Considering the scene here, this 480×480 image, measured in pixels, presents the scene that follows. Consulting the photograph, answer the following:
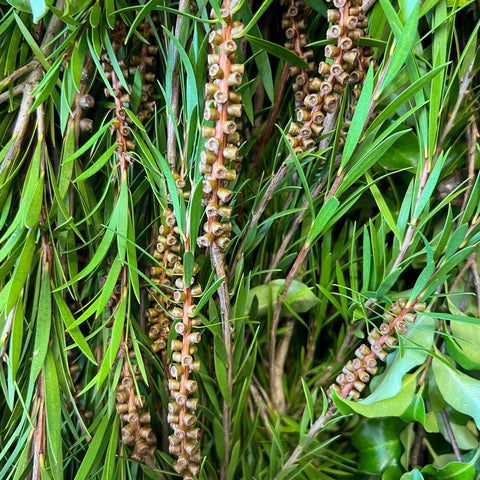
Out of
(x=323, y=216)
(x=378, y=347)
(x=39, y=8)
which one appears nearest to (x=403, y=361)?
(x=378, y=347)

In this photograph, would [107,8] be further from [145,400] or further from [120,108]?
[145,400]

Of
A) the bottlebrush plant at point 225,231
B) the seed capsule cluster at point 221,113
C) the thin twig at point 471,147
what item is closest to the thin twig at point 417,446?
the bottlebrush plant at point 225,231

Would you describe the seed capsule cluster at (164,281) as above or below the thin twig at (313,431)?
above

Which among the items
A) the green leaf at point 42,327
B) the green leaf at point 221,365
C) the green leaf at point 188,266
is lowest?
the green leaf at point 221,365

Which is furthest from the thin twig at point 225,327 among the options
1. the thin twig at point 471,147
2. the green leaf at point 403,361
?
the thin twig at point 471,147

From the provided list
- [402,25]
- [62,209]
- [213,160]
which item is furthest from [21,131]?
[402,25]

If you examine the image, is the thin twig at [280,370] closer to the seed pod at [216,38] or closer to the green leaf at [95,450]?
the green leaf at [95,450]

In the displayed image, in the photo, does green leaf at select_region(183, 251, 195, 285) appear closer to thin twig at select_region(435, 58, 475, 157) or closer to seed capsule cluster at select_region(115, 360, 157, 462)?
seed capsule cluster at select_region(115, 360, 157, 462)

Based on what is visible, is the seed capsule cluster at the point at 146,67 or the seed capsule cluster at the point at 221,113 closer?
the seed capsule cluster at the point at 221,113
